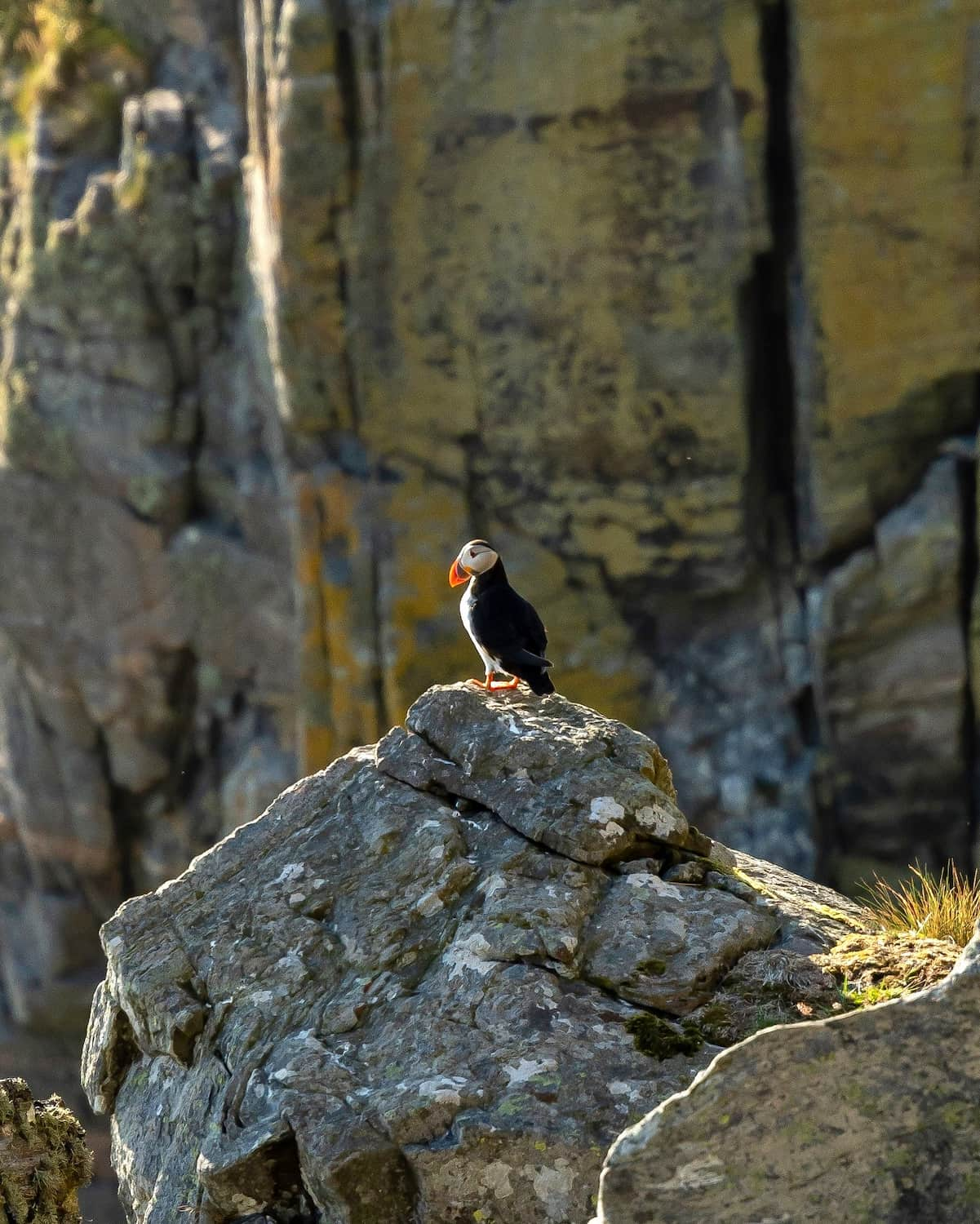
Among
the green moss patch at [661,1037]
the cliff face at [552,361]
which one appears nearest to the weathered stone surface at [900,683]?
the cliff face at [552,361]

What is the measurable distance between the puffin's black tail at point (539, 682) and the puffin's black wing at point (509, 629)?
48 mm

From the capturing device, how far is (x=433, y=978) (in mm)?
7102

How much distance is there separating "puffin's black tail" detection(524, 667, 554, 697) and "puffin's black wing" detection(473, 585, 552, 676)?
0.05 meters

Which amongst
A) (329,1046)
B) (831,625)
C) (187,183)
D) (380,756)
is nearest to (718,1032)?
(329,1046)

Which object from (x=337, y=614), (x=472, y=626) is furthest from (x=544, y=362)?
(x=472, y=626)

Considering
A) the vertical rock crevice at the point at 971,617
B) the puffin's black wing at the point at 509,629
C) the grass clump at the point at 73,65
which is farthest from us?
the grass clump at the point at 73,65

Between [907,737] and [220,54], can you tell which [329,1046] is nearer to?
[907,737]

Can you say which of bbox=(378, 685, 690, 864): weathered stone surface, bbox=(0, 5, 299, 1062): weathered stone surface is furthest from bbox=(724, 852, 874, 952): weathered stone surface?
bbox=(0, 5, 299, 1062): weathered stone surface

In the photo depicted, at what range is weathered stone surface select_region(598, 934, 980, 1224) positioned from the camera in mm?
4973

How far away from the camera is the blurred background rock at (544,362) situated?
23125 mm

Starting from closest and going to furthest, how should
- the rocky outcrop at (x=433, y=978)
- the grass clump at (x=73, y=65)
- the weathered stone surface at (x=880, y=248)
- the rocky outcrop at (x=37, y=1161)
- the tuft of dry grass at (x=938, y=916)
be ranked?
the rocky outcrop at (x=433, y=978) < the rocky outcrop at (x=37, y=1161) < the tuft of dry grass at (x=938, y=916) < the weathered stone surface at (x=880, y=248) < the grass clump at (x=73, y=65)

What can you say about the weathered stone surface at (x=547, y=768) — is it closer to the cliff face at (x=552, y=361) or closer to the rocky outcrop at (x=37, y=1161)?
the rocky outcrop at (x=37, y=1161)

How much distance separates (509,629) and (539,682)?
661 mm

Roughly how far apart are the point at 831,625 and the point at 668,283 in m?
5.38
